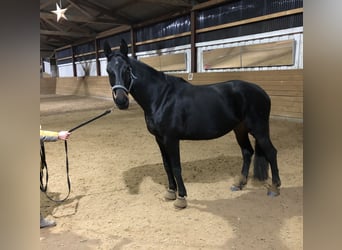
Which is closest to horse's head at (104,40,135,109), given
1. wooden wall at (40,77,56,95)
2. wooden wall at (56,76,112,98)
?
wooden wall at (56,76,112,98)

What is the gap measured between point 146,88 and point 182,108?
0.35m

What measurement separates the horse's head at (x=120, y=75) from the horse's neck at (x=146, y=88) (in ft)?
0.36

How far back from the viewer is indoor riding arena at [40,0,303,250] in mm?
2094

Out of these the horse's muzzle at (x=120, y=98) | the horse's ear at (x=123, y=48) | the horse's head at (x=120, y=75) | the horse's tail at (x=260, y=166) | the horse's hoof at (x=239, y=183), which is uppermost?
the horse's ear at (x=123, y=48)

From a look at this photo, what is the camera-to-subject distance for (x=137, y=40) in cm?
1262

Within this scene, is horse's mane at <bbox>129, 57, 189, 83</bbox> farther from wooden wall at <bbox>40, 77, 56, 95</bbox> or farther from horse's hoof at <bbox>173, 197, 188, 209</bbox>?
wooden wall at <bbox>40, 77, 56, 95</bbox>

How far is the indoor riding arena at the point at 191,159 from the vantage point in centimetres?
209

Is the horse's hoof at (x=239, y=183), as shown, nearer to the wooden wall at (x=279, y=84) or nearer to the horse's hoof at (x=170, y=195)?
the horse's hoof at (x=170, y=195)

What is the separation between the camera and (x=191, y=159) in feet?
13.1

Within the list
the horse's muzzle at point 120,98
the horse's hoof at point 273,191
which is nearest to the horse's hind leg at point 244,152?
the horse's hoof at point 273,191

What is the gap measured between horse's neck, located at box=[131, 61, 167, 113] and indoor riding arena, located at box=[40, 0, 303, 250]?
0.08 meters

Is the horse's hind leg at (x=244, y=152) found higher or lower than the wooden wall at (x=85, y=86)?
lower

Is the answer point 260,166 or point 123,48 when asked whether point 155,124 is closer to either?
point 123,48

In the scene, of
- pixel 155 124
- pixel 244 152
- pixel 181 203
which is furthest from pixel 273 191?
pixel 155 124
